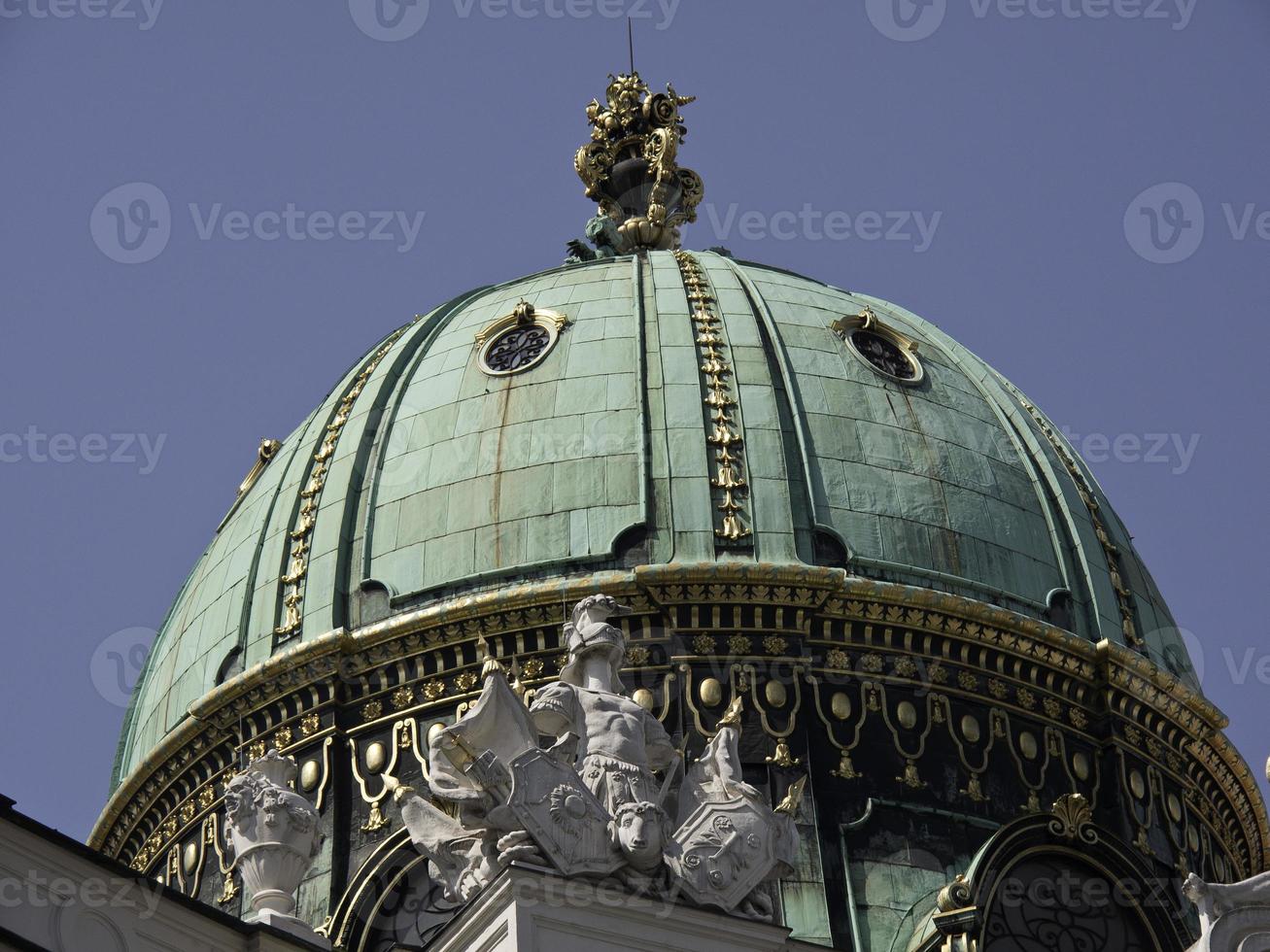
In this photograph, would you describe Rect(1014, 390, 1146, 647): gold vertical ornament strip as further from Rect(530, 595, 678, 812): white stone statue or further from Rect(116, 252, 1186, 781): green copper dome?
Rect(530, 595, 678, 812): white stone statue

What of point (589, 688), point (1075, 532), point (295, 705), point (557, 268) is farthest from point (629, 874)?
point (557, 268)

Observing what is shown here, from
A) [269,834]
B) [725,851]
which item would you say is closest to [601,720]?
[725,851]

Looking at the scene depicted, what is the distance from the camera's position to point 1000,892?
103 ft

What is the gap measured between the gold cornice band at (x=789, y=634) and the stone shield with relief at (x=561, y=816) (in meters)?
8.32

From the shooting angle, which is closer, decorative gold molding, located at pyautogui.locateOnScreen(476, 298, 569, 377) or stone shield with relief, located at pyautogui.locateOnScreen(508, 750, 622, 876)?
stone shield with relief, located at pyautogui.locateOnScreen(508, 750, 622, 876)

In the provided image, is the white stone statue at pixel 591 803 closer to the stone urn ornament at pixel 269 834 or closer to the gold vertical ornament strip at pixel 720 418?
the stone urn ornament at pixel 269 834

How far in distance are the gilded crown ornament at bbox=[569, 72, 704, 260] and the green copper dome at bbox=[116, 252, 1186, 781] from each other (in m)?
2.63

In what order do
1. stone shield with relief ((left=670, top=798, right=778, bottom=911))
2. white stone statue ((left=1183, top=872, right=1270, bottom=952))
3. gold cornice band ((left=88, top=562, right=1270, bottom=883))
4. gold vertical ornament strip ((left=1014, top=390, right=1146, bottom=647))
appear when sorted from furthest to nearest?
gold vertical ornament strip ((left=1014, top=390, right=1146, bottom=647))
gold cornice band ((left=88, top=562, right=1270, bottom=883))
white stone statue ((left=1183, top=872, right=1270, bottom=952))
stone shield with relief ((left=670, top=798, right=778, bottom=911))

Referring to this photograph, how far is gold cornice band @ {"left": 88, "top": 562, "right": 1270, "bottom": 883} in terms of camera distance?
32844mm

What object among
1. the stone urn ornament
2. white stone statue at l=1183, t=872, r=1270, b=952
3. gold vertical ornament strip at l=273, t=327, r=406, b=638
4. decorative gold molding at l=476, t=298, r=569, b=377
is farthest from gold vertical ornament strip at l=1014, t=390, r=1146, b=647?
the stone urn ornament

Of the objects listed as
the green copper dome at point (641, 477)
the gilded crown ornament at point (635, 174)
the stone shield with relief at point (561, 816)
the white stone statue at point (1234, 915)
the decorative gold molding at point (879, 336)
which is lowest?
the stone shield with relief at point (561, 816)

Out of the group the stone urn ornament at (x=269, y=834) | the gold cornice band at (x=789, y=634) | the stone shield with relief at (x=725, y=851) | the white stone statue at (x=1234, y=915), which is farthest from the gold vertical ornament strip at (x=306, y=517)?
the white stone statue at (x=1234, y=915)

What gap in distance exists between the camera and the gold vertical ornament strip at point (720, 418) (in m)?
33.8

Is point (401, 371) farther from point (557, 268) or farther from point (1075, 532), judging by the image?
point (1075, 532)
